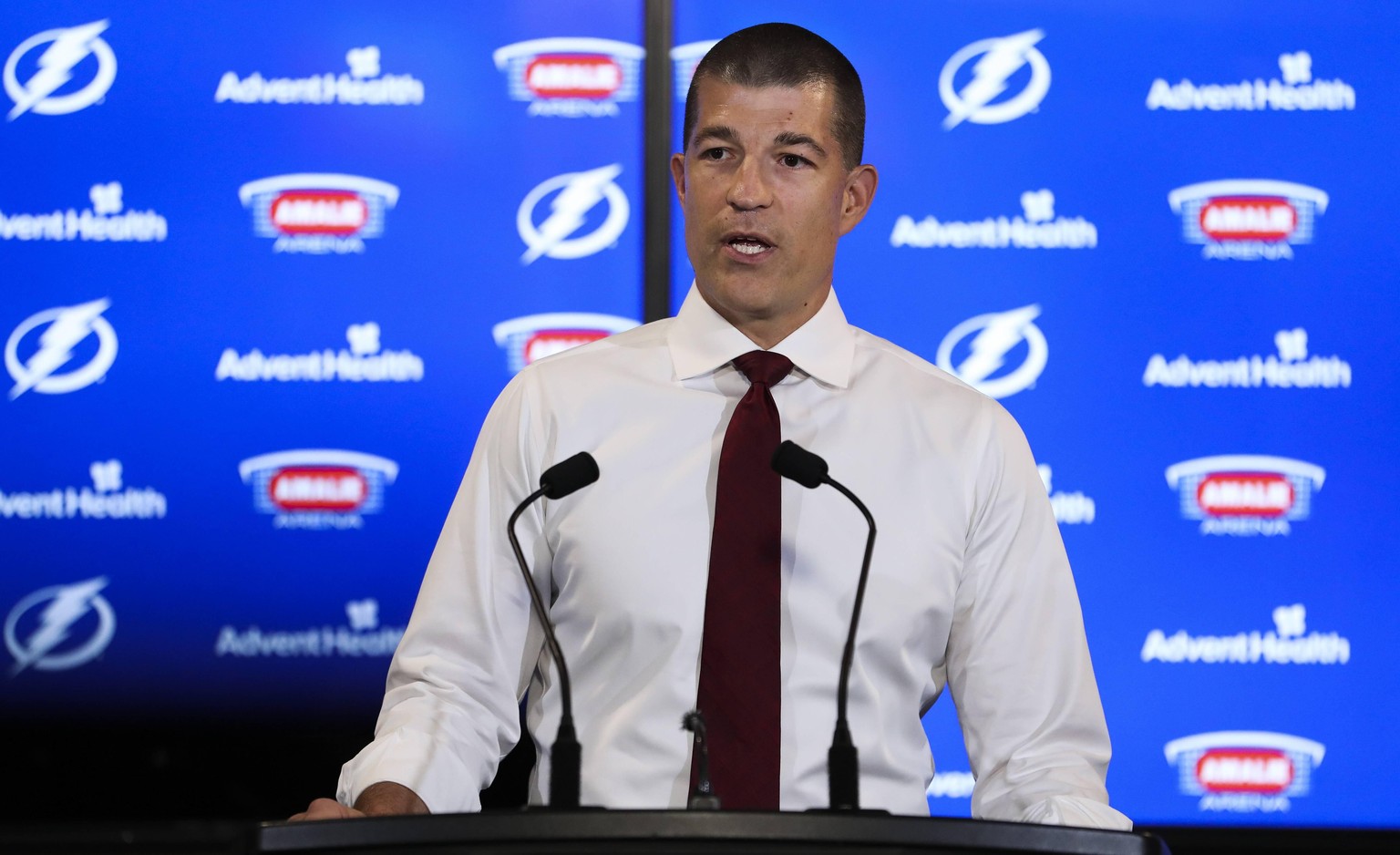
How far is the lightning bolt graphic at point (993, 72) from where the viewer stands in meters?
2.83

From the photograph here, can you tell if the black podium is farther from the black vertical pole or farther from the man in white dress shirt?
the black vertical pole

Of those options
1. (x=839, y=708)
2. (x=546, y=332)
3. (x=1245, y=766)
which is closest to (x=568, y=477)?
(x=839, y=708)

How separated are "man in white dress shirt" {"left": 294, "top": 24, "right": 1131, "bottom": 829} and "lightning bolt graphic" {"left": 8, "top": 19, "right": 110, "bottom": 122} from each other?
156 centimetres

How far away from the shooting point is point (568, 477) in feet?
4.31

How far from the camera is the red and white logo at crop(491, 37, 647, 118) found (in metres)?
2.79

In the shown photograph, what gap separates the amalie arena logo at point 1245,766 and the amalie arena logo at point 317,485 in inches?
66.6

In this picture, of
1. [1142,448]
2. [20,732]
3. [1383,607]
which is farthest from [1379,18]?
[20,732]

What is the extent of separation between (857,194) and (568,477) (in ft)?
2.40

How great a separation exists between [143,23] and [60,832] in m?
1.63

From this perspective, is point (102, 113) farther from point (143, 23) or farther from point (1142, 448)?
point (1142, 448)

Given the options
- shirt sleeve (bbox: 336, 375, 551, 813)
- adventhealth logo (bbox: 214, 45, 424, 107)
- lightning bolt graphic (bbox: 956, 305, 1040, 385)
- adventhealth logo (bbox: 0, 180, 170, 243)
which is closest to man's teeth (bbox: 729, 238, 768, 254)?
shirt sleeve (bbox: 336, 375, 551, 813)

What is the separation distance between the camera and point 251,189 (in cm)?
276

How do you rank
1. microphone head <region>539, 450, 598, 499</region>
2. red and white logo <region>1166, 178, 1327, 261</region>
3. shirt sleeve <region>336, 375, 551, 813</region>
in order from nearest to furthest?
microphone head <region>539, 450, 598, 499</region>, shirt sleeve <region>336, 375, 551, 813</region>, red and white logo <region>1166, 178, 1327, 261</region>

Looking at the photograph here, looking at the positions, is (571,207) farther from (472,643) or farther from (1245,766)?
(1245,766)
